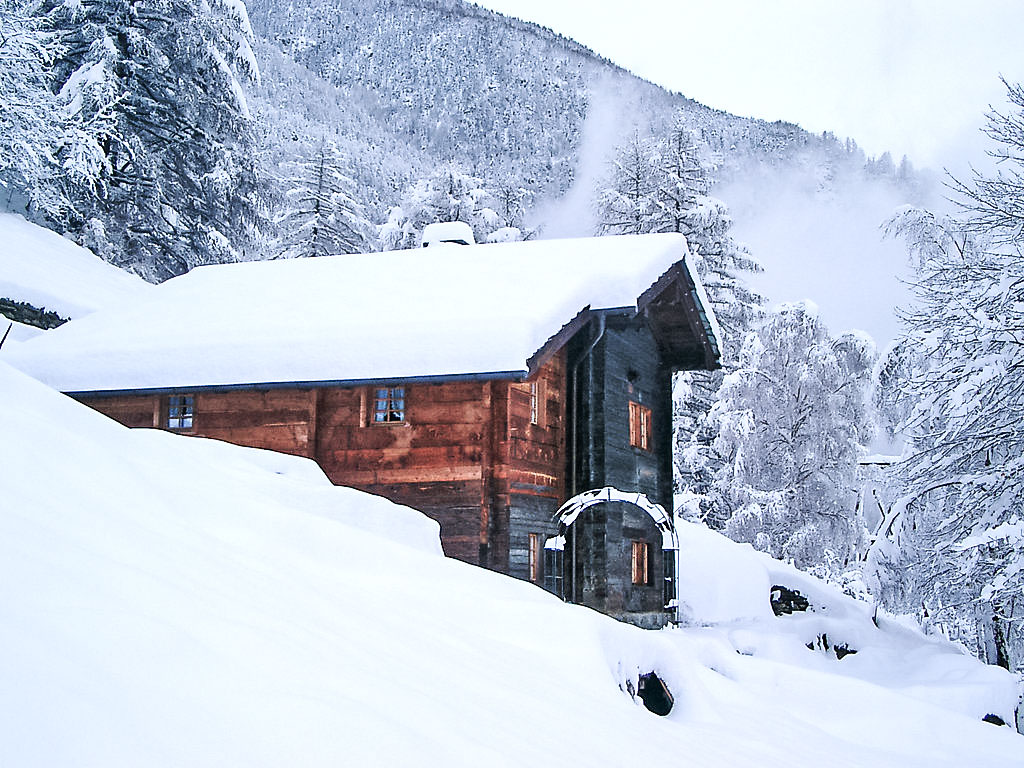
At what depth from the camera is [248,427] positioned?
16.3 metres

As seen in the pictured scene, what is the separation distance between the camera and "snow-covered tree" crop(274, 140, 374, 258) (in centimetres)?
3838

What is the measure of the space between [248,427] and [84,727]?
44.8 feet

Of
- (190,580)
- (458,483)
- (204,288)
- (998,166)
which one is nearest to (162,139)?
(204,288)

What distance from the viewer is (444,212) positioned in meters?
39.7

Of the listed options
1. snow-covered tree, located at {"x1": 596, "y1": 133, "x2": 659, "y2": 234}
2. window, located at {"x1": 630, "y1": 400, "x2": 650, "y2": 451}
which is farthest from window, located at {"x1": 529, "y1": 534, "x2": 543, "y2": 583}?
snow-covered tree, located at {"x1": 596, "y1": 133, "x2": 659, "y2": 234}

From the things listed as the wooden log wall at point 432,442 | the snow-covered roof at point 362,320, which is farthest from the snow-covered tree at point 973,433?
the wooden log wall at point 432,442

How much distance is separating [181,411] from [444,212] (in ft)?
79.7

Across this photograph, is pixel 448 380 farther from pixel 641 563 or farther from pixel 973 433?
pixel 973 433

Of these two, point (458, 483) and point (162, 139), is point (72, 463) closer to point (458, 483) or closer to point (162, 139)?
point (458, 483)

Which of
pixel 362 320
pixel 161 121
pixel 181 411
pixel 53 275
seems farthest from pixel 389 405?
pixel 161 121

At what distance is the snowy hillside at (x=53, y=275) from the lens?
20906mm

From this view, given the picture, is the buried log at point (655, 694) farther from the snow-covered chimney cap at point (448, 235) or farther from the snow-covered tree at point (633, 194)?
the snow-covered tree at point (633, 194)

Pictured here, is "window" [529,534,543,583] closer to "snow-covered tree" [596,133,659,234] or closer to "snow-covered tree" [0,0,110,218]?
"snow-covered tree" [0,0,110,218]

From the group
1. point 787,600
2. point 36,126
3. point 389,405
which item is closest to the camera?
point 389,405
